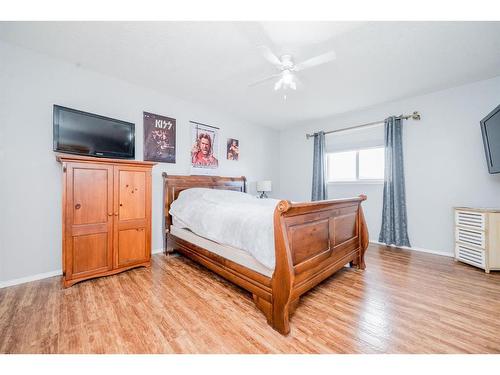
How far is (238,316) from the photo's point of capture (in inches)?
66.7

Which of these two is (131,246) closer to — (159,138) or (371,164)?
(159,138)

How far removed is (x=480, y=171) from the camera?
9.80 ft

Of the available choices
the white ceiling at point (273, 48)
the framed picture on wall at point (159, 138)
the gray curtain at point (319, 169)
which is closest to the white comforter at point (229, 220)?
the framed picture on wall at point (159, 138)

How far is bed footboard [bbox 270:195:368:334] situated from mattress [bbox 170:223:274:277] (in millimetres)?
185

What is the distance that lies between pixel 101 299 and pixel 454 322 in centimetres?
303

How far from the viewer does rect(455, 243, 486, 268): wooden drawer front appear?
2.59 meters

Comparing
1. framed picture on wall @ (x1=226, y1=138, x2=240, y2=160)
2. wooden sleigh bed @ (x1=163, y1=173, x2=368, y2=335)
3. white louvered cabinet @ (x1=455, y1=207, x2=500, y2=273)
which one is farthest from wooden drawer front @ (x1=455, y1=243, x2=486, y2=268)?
framed picture on wall @ (x1=226, y1=138, x2=240, y2=160)

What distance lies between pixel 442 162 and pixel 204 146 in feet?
13.2

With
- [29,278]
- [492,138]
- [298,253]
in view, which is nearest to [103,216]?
[29,278]

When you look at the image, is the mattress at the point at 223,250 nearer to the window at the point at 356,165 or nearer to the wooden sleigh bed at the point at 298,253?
the wooden sleigh bed at the point at 298,253

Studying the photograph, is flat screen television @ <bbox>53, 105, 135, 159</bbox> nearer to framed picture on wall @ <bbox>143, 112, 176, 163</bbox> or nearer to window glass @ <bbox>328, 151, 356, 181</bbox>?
framed picture on wall @ <bbox>143, 112, 176, 163</bbox>
